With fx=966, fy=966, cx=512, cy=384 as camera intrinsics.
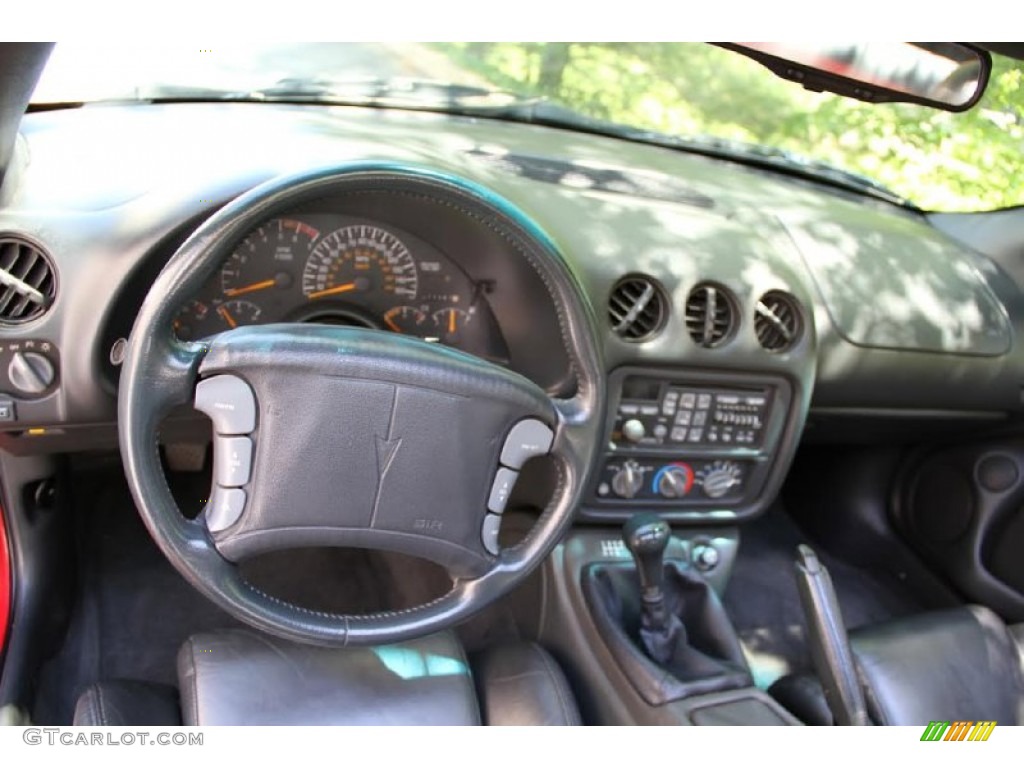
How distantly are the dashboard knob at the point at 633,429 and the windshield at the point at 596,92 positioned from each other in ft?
2.30

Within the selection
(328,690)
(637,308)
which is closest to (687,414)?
(637,308)

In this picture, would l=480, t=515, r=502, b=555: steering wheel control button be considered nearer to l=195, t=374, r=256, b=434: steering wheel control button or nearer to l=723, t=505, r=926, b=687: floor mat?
l=195, t=374, r=256, b=434: steering wheel control button

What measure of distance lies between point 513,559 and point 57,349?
2.58 ft

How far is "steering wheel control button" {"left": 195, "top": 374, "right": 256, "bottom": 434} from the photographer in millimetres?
1308

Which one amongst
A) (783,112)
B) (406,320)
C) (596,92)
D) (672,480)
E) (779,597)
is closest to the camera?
(406,320)

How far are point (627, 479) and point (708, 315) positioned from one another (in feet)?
1.23

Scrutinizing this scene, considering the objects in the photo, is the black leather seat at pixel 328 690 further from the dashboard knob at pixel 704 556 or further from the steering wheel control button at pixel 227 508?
the dashboard knob at pixel 704 556

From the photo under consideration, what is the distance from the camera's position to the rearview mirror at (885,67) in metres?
1.05

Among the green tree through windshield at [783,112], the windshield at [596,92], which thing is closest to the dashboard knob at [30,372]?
the windshield at [596,92]

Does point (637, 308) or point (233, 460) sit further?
point (637, 308)

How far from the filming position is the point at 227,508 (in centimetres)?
135

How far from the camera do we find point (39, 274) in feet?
4.93
